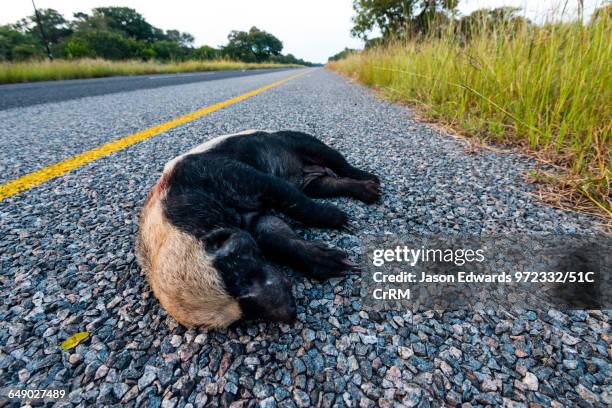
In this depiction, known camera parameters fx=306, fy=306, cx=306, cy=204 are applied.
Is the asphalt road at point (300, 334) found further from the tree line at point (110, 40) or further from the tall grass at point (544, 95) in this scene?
the tree line at point (110, 40)

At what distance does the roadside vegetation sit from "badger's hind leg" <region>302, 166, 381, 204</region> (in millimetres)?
14036

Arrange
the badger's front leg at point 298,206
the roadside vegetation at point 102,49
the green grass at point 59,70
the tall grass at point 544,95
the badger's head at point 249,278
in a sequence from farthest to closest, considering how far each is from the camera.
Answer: the roadside vegetation at point 102,49 < the green grass at point 59,70 < the tall grass at point 544,95 < the badger's front leg at point 298,206 < the badger's head at point 249,278

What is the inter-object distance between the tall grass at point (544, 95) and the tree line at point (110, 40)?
22.2m

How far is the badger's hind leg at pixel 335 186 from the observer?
2.20 m

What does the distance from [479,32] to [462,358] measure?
448cm

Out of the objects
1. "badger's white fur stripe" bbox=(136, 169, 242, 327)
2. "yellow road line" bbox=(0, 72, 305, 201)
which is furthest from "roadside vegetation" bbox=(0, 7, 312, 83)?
"badger's white fur stripe" bbox=(136, 169, 242, 327)

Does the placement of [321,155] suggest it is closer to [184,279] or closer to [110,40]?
[184,279]

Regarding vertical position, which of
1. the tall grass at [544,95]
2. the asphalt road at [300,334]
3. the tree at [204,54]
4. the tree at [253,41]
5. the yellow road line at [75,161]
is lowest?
the asphalt road at [300,334]

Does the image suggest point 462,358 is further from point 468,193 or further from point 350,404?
point 468,193

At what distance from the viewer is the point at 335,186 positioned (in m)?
2.39

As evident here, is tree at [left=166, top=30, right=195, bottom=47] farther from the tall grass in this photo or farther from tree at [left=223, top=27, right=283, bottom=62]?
the tall grass

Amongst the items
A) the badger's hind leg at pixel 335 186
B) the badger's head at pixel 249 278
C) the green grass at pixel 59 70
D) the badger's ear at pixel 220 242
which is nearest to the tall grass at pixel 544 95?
the badger's hind leg at pixel 335 186

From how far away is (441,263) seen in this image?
59.1 inches

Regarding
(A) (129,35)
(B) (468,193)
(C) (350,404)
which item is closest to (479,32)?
(B) (468,193)
